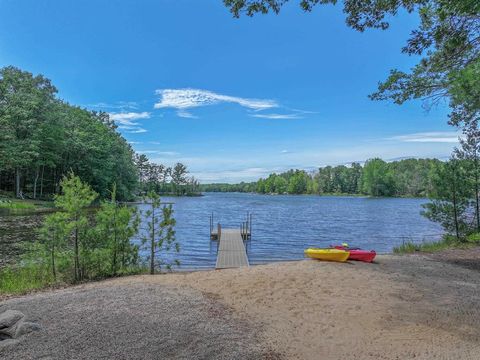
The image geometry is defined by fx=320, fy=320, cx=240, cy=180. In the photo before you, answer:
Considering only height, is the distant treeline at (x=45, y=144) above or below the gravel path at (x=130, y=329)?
above

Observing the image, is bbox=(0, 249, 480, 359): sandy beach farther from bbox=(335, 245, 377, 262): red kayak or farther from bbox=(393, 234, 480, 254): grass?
bbox=(393, 234, 480, 254): grass

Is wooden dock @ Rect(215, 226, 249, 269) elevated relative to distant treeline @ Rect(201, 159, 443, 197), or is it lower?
lower

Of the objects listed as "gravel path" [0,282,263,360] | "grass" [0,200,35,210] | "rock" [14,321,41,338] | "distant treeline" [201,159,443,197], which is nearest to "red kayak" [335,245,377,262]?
"gravel path" [0,282,263,360]

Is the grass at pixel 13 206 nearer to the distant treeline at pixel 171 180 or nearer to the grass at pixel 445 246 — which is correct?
the grass at pixel 445 246

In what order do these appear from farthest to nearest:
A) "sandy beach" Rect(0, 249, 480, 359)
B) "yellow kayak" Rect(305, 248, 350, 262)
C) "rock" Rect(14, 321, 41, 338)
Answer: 1. "yellow kayak" Rect(305, 248, 350, 262)
2. "rock" Rect(14, 321, 41, 338)
3. "sandy beach" Rect(0, 249, 480, 359)

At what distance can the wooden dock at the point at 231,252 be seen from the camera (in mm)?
13644

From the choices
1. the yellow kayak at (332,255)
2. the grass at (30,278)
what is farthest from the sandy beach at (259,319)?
the yellow kayak at (332,255)

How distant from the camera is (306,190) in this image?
148 meters

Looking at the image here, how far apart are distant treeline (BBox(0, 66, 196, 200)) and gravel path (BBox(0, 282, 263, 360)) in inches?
1095

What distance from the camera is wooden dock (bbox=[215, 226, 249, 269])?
537 inches

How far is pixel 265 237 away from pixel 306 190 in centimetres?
12705

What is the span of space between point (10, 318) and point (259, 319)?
364 cm

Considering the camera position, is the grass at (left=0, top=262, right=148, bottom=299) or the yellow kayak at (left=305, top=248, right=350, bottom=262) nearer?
the grass at (left=0, top=262, right=148, bottom=299)

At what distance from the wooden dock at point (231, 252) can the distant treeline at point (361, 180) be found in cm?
6166
